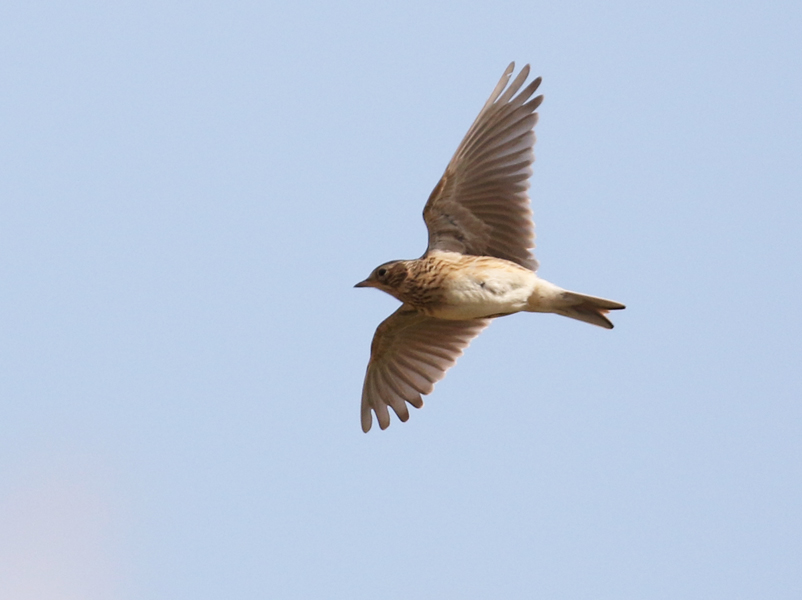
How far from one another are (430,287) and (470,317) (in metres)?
0.48

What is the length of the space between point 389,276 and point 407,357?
1.51m

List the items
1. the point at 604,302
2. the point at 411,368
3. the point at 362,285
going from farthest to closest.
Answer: the point at 411,368 < the point at 362,285 < the point at 604,302

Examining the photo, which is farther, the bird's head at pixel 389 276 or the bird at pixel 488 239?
the bird's head at pixel 389 276

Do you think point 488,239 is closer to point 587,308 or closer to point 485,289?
point 485,289

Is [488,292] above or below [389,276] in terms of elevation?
below

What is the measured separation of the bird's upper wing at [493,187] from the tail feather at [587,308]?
1.99 ft

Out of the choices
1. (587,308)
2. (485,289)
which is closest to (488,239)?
(485,289)

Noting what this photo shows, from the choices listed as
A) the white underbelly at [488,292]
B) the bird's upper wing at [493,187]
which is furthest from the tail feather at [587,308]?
the bird's upper wing at [493,187]

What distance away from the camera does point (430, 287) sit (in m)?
12.4

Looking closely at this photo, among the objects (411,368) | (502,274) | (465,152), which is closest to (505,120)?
(465,152)

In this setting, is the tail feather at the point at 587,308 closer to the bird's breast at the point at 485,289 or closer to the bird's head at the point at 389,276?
the bird's breast at the point at 485,289

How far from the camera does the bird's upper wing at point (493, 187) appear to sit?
41.5 feet

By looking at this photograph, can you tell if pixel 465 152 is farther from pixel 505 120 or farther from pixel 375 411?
pixel 375 411

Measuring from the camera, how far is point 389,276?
1266 centimetres
